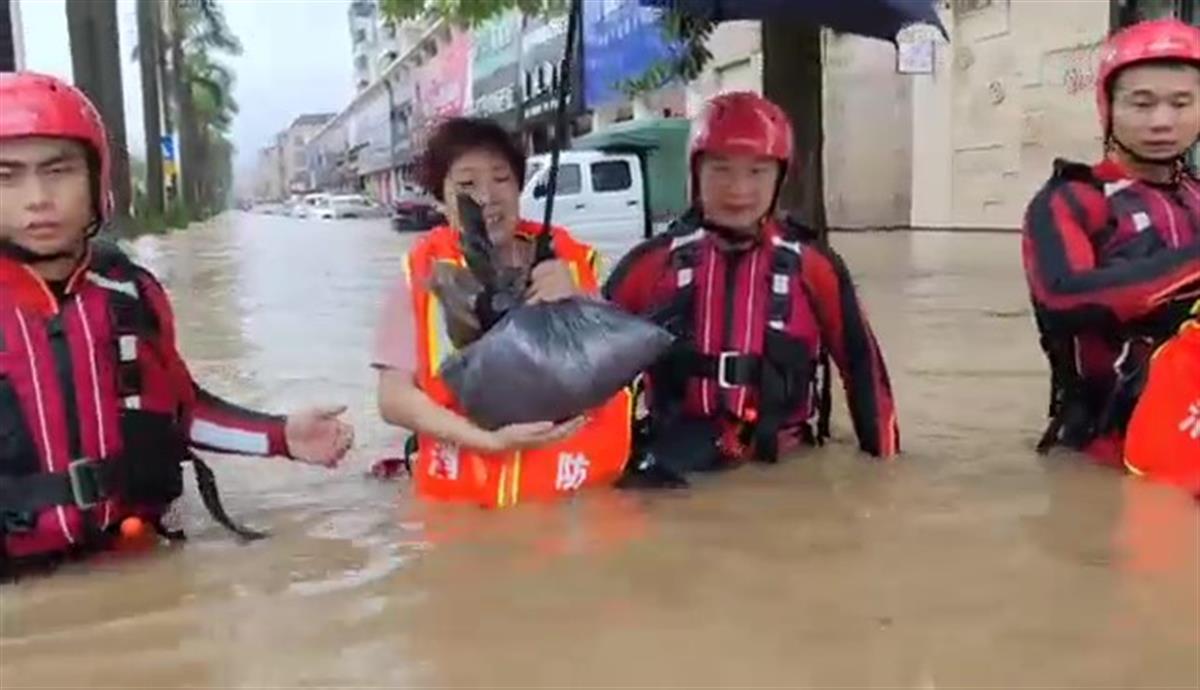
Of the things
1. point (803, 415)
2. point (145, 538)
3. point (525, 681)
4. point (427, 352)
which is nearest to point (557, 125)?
point (427, 352)

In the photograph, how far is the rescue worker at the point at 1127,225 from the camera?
160 inches

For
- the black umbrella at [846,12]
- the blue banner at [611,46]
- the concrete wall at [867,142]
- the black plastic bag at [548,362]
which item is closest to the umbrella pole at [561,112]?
the black plastic bag at [548,362]

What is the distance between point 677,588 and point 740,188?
1306mm

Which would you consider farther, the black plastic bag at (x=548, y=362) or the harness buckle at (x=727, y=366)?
the harness buckle at (x=727, y=366)

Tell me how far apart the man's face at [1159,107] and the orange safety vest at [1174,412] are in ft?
1.59

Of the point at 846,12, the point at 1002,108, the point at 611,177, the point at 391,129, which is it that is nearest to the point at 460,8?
the point at 846,12

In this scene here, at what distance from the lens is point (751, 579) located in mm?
3418

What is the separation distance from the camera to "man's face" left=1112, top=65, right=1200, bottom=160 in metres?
4.11

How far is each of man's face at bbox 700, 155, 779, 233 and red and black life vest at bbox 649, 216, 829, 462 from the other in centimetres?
7

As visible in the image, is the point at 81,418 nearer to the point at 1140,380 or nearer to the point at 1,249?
the point at 1,249

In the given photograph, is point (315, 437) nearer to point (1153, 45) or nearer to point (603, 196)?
point (1153, 45)

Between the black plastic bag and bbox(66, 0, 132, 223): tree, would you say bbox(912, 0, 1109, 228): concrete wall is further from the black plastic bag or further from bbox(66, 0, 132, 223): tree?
the black plastic bag

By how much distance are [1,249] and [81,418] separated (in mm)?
371

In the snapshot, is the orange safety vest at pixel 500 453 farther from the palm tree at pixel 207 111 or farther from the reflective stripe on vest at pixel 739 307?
the palm tree at pixel 207 111
